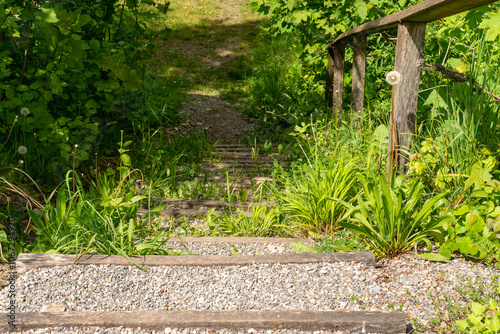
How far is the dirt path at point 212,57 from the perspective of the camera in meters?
6.67

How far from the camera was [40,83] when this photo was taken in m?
3.54

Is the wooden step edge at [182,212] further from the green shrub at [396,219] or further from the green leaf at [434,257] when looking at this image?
the green leaf at [434,257]

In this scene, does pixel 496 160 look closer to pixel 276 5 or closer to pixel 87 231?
pixel 87 231

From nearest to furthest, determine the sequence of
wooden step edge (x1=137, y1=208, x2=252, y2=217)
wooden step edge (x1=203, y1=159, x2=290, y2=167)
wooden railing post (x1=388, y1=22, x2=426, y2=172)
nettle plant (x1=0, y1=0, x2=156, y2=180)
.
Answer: wooden railing post (x1=388, y1=22, x2=426, y2=172) → nettle plant (x1=0, y1=0, x2=156, y2=180) → wooden step edge (x1=137, y1=208, x2=252, y2=217) → wooden step edge (x1=203, y1=159, x2=290, y2=167)

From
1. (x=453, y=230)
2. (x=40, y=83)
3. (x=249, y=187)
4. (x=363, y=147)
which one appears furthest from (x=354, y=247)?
(x=40, y=83)

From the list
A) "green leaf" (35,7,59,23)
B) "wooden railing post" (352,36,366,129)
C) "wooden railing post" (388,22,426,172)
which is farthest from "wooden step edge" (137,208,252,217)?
"wooden railing post" (352,36,366,129)

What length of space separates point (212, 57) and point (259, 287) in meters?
8.02

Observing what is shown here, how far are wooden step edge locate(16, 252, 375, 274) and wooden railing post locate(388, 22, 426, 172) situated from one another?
0.83 metres

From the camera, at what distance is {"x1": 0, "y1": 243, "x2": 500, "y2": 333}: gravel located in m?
2.25

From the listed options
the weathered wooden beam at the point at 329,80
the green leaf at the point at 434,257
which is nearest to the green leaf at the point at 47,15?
the green leaf at the point at 434,257

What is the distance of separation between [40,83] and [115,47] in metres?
1.06

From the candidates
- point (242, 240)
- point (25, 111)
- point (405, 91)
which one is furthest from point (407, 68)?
point (25, 111)

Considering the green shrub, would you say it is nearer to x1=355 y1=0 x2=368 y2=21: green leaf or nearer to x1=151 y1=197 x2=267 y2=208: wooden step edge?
x1=151 y1=197 x2=267 y2=208: wooden step edge

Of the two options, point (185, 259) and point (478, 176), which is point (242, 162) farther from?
point (478, 176)
